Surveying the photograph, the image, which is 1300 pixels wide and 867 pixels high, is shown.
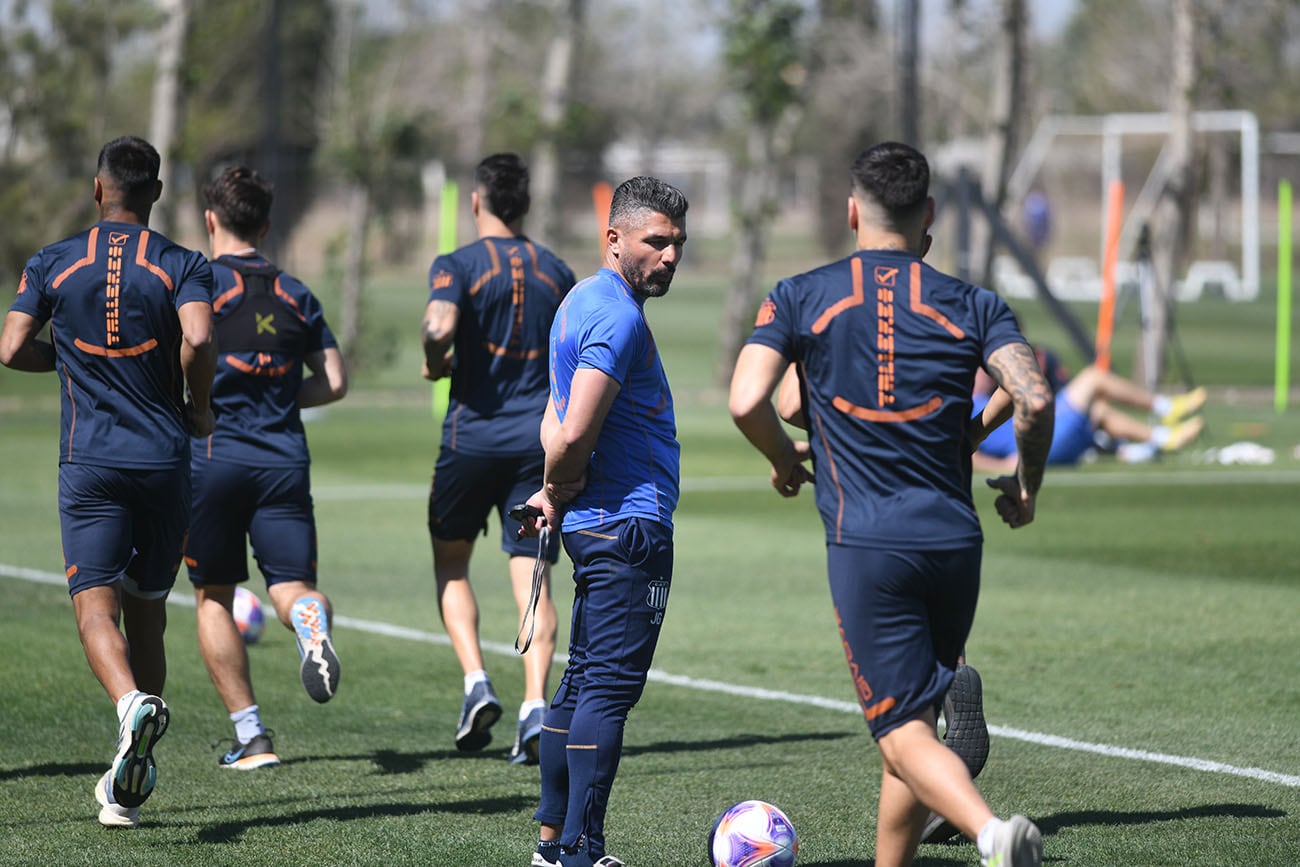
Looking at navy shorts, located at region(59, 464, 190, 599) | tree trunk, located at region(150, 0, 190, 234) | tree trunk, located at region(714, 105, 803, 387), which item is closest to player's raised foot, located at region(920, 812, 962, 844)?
navy shorts, located at region(59, 464, 190, 599)

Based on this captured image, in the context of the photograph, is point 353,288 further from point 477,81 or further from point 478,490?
point 477,81

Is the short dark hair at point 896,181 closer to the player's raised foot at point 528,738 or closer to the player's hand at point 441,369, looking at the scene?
the player's raised foot at point 528,738

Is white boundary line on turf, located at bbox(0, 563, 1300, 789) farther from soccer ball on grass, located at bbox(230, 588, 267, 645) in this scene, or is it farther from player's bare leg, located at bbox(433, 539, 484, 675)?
player's bare leg, located at bbox(433, 539, 484, 675)

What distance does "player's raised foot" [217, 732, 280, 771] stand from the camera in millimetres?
6590

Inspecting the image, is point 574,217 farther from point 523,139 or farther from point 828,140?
point 523,139

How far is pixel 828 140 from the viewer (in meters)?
56.7

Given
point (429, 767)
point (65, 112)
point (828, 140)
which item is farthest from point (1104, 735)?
point (828, 140)

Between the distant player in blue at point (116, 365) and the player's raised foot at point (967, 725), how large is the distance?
2683 millimetres

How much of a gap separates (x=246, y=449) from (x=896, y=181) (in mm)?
3166

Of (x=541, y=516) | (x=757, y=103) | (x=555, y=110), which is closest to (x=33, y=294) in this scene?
(x=541, y=516)

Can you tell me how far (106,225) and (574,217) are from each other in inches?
1681

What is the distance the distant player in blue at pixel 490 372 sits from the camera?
7246mm

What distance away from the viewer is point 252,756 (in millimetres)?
6613

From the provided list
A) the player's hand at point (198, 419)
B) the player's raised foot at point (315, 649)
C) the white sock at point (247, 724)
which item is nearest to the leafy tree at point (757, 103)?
the white sock at point (247, 724)
